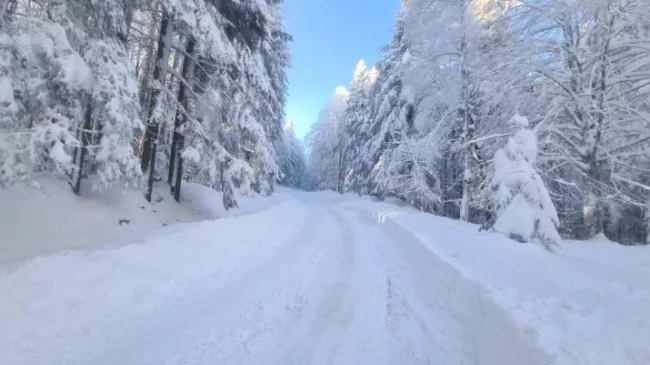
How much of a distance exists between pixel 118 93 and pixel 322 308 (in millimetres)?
6458

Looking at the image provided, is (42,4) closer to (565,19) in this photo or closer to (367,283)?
(367,283)

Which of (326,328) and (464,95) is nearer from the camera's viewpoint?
(326,328)

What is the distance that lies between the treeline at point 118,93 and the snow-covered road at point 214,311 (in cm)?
265

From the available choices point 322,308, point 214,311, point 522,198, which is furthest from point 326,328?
point 522,198

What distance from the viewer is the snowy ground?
10.3 ft

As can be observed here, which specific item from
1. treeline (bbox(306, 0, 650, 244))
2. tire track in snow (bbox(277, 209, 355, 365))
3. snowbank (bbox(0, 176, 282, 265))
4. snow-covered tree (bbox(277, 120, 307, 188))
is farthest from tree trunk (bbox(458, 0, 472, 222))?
snow-covered tree (bbox(277, 120, 307, 188))

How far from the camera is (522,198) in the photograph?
7.14m

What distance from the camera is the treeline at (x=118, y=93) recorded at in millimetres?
5889

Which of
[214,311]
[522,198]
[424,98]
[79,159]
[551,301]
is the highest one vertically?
[424,98]

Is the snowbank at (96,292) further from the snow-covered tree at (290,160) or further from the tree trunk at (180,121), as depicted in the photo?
the snow-covered tree at (290,160)

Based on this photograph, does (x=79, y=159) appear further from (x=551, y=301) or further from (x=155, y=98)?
(x=551, y=301)

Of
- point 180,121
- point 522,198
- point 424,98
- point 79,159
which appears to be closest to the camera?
point 522,198

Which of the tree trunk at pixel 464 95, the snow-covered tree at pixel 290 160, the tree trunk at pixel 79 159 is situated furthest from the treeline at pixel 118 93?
the snow-covered tree at pixel 290 160

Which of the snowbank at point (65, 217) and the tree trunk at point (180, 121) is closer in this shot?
the snowbank at point (65, 217)
